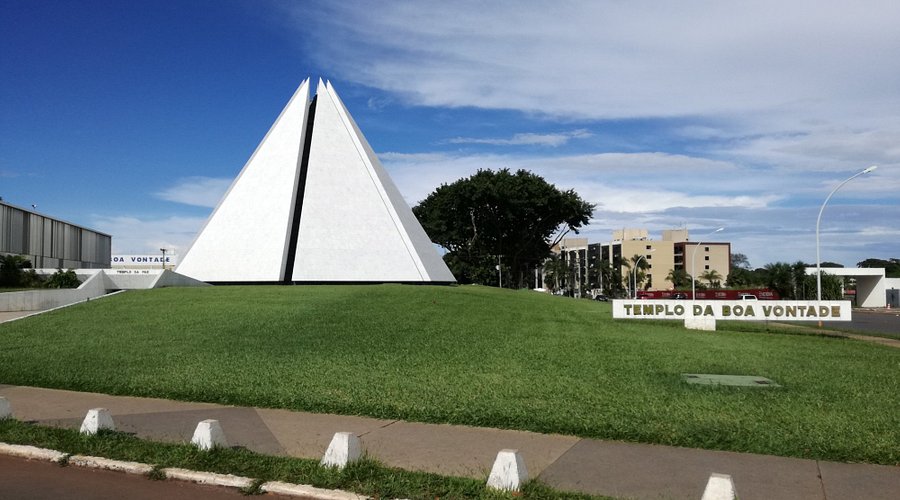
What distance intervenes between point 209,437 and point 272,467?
824 millimetres

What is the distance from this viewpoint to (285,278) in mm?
31734

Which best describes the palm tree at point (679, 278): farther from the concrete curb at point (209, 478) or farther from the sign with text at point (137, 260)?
the concrete curb at point (209, 478)

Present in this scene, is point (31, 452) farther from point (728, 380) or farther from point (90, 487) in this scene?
point (728, 380)

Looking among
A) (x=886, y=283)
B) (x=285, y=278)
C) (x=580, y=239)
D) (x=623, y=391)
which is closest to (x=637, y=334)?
(x=623, y=391)

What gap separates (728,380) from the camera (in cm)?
948

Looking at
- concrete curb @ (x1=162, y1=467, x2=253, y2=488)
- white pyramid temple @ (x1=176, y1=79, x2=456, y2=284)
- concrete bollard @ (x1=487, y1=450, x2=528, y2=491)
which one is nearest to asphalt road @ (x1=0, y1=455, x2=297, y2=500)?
concrete curb @ (x1=162, y1=467, x2=253, y2=488)

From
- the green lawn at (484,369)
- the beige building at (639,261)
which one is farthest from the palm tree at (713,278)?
the green lawn at (484,369)

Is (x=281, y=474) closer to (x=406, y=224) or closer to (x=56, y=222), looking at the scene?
(x=406, y=224)

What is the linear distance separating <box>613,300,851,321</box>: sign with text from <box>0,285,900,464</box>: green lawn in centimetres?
57

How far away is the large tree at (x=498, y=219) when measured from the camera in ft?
173

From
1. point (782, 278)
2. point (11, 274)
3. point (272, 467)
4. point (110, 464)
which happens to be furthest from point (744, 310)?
point (782, 278)

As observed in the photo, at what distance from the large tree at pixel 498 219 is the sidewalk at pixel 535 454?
149 feet

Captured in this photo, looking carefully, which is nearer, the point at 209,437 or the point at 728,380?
the point at 209,437

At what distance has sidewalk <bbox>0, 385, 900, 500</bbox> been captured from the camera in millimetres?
5008
